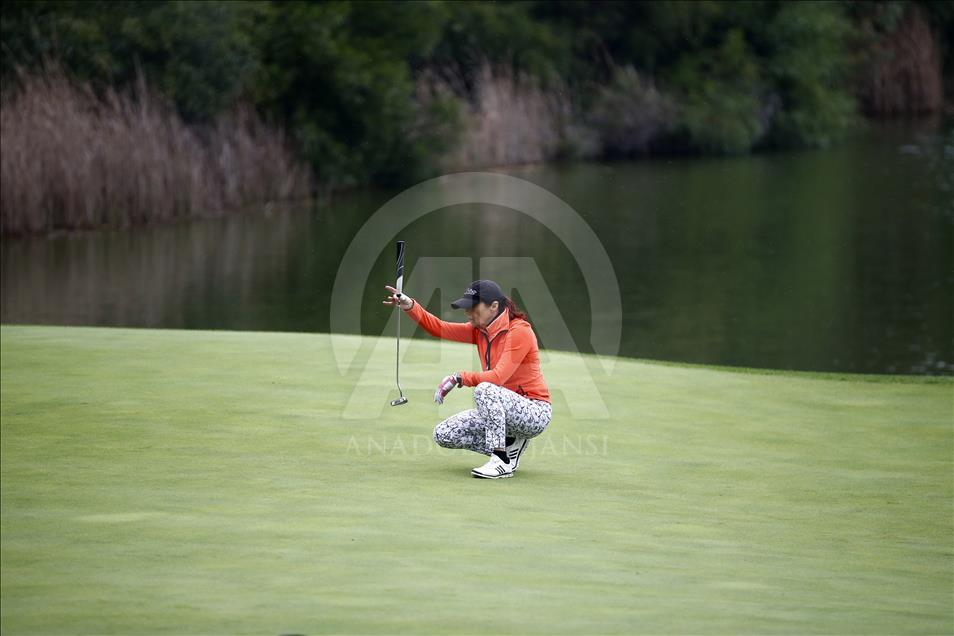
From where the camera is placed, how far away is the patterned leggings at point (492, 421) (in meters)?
6.92

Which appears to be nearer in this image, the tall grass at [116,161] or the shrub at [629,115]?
the tall grass at [116,161]

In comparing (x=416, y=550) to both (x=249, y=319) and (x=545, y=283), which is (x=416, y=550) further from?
(x=545, y=283)

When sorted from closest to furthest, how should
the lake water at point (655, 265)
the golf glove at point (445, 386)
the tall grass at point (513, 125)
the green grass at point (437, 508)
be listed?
the green grass at point (437, 508)
the golf glove at point (445, 386)
the lake water at point (655, 265)
the tall grass at point (513, 125)

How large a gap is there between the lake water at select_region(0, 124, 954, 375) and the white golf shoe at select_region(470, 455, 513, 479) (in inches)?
381

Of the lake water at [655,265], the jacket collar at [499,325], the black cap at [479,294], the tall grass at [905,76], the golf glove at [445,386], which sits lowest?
the lake water at [655,265]

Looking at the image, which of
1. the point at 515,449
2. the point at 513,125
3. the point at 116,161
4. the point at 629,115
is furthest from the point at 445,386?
the point at 629,115

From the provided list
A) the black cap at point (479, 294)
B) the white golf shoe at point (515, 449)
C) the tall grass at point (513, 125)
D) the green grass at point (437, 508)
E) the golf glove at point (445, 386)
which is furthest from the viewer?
the tall grass at point (513, 125)

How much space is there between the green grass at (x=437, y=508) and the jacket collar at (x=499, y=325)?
2.32 feet

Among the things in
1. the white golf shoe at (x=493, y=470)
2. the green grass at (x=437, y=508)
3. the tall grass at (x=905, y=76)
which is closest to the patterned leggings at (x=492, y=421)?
the white golf shoe at (x=493, y=470)

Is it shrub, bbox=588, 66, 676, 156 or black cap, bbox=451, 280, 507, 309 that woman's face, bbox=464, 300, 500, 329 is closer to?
black cap, bbox=451, 280, 507, 309

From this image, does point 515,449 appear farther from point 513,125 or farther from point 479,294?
point 513,125

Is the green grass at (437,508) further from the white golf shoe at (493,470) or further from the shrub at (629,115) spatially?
the shrub at (629,115)

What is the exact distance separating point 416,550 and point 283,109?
25691mm

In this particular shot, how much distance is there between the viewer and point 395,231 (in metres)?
28.5
